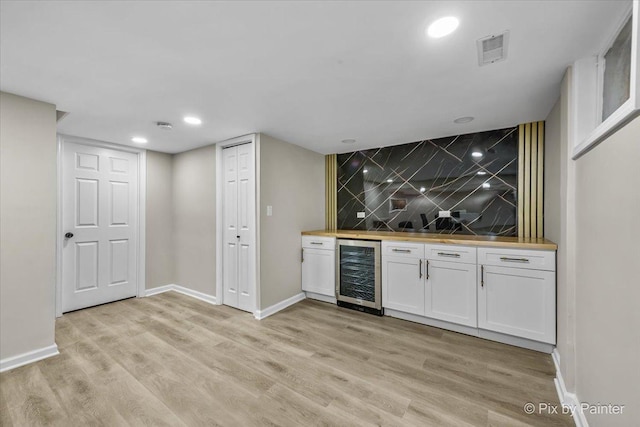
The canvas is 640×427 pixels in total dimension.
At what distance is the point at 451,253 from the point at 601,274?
140 centimetres

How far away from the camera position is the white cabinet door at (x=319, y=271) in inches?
139

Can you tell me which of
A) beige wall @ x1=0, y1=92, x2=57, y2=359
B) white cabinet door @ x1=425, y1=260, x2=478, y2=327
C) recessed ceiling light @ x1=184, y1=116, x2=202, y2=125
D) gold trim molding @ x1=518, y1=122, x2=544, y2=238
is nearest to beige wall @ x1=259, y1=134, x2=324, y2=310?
recessed ceiling light @ x1=184, y1=116, x2=202, y2=125

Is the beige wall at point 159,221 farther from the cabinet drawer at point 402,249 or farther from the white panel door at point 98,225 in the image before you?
the cabinet drawer at point 402,249

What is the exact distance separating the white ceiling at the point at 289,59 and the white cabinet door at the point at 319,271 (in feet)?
5.76

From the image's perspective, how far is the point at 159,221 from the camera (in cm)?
412

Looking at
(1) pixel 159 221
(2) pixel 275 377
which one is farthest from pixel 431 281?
(1) pixel 159 221

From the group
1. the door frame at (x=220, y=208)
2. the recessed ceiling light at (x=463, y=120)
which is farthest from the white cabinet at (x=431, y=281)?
the door frame at (x=220, y=208)

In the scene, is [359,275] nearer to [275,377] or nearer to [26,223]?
[275,377]

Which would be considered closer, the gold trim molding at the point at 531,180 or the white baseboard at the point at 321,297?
the gold trim molding at the point at 531,180

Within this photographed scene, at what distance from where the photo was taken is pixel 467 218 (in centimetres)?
328

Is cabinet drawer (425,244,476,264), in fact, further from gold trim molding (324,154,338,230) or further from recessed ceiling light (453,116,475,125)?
gold trim molding (324,154,338,230)

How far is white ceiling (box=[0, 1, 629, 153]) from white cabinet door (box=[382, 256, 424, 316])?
1.57 metres

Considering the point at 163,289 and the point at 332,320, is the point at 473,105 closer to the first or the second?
the point at 332,320

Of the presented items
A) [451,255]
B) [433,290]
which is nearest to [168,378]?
[433,290]
